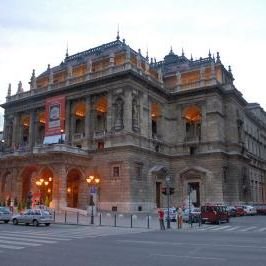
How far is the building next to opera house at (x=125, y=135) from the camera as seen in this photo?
4866cm

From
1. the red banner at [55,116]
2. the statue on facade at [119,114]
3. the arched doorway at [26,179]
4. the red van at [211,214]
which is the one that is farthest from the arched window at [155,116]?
the red van at [211,214]

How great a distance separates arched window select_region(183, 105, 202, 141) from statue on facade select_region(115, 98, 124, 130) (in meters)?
12.0

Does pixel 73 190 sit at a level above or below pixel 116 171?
below

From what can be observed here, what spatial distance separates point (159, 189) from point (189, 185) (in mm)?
4439

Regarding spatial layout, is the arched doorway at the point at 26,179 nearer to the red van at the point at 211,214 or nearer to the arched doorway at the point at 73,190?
the arched doorway at the point at 73,190

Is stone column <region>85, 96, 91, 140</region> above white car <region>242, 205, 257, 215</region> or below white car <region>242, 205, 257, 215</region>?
above

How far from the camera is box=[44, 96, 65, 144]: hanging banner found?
5375 cm

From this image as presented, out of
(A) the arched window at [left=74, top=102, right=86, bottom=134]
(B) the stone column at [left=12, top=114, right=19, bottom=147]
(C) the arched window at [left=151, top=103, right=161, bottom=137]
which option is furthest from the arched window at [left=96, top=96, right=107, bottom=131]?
(B) the stone column at [left=12, top=114, right=19, bottom=147]

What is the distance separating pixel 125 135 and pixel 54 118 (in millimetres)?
12302

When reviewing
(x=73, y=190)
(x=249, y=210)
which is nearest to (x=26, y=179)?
(x=73, y=190)

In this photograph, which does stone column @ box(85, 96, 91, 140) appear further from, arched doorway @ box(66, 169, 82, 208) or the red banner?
arched doorway @ box(66, 169, 82, 208)

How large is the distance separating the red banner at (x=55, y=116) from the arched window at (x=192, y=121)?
17993mm

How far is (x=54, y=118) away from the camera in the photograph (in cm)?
5484

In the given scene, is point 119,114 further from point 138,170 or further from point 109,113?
point 138,170
